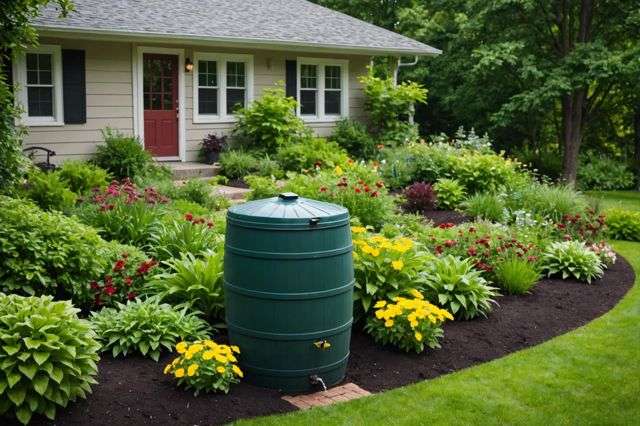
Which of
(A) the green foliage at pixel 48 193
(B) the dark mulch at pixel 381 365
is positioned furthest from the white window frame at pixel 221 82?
(B) the dark mulch at pixel 381 365

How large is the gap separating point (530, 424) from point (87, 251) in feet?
12.0

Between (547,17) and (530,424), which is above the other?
(547,17)

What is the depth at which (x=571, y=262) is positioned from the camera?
8188 mm

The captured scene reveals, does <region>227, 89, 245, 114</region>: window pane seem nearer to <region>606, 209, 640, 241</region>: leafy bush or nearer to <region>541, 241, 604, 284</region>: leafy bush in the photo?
<region>606, 209, 640, 241</region>: leafy bush

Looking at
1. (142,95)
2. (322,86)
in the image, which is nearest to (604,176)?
(322,86)

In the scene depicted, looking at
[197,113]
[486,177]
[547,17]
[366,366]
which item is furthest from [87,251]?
[547,17]

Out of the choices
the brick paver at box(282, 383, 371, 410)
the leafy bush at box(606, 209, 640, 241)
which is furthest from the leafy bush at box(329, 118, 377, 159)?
the brick paver at box(282, 383, 371, 410)

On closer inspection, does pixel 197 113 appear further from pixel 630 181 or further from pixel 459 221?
pixel 630 181

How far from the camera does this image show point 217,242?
712 centimetres

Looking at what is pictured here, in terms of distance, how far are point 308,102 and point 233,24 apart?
8.89ft

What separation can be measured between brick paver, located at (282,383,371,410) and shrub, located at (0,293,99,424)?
1.31m

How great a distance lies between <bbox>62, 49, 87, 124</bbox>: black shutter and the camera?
13273 mm

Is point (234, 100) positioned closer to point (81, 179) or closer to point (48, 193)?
point (81, 179)

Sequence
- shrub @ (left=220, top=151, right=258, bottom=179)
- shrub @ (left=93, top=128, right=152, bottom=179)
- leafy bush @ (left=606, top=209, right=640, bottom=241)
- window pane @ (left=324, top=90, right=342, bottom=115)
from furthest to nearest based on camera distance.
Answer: window pane @ (left=324, top=90, right=342, bottom=115), shrub @ (left=220, top=151, right=258, bottom=179), shrub @ (left=93, top=128, right=152, bottom=179), leafy bush @ (left=606, top=209, right=640, bottom=241)
